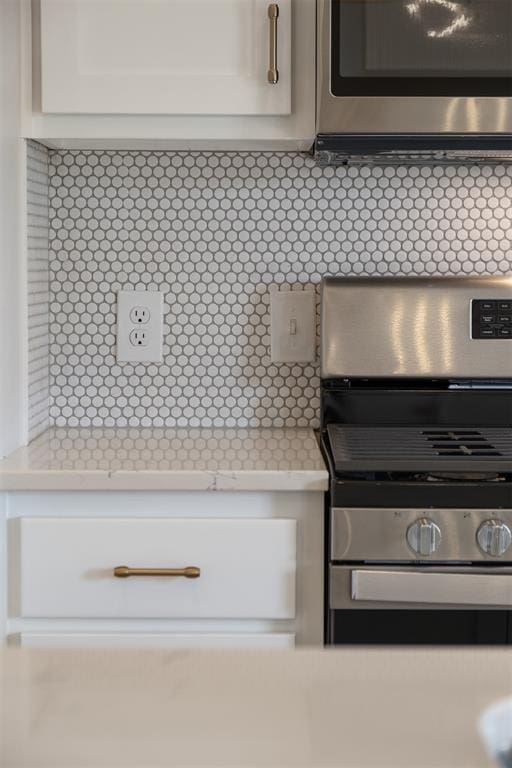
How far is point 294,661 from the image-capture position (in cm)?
88

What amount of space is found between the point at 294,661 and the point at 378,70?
1.28m

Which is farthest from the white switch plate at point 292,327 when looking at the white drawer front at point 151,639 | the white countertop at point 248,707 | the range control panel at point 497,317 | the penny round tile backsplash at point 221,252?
the white countertop at point 248,707

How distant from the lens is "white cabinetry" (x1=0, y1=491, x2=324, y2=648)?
179 centimetres

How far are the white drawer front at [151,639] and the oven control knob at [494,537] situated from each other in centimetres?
34

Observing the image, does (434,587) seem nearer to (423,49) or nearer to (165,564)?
(165,564)

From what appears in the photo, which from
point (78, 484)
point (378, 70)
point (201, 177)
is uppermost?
point (378, 70)

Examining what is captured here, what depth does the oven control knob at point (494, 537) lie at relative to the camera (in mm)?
1705

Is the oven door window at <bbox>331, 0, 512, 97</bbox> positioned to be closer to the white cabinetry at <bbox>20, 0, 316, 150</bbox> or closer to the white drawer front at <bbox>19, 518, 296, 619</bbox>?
the white cabinetry at <bbox>20, 0, 316, 150</bbox>

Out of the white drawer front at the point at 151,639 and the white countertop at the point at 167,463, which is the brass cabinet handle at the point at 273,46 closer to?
the white countertop at the point at 167,463

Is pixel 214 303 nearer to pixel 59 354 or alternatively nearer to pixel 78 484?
pixel 59 354

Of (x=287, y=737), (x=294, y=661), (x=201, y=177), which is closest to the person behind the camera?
(x=287, y=737)

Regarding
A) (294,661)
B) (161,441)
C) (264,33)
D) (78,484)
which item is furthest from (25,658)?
(264,33)

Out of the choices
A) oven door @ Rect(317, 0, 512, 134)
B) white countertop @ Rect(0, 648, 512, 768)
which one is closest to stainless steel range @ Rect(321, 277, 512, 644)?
oven door @ Rect(317, 0, 512, 134)

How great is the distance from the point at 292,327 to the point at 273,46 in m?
0.58
